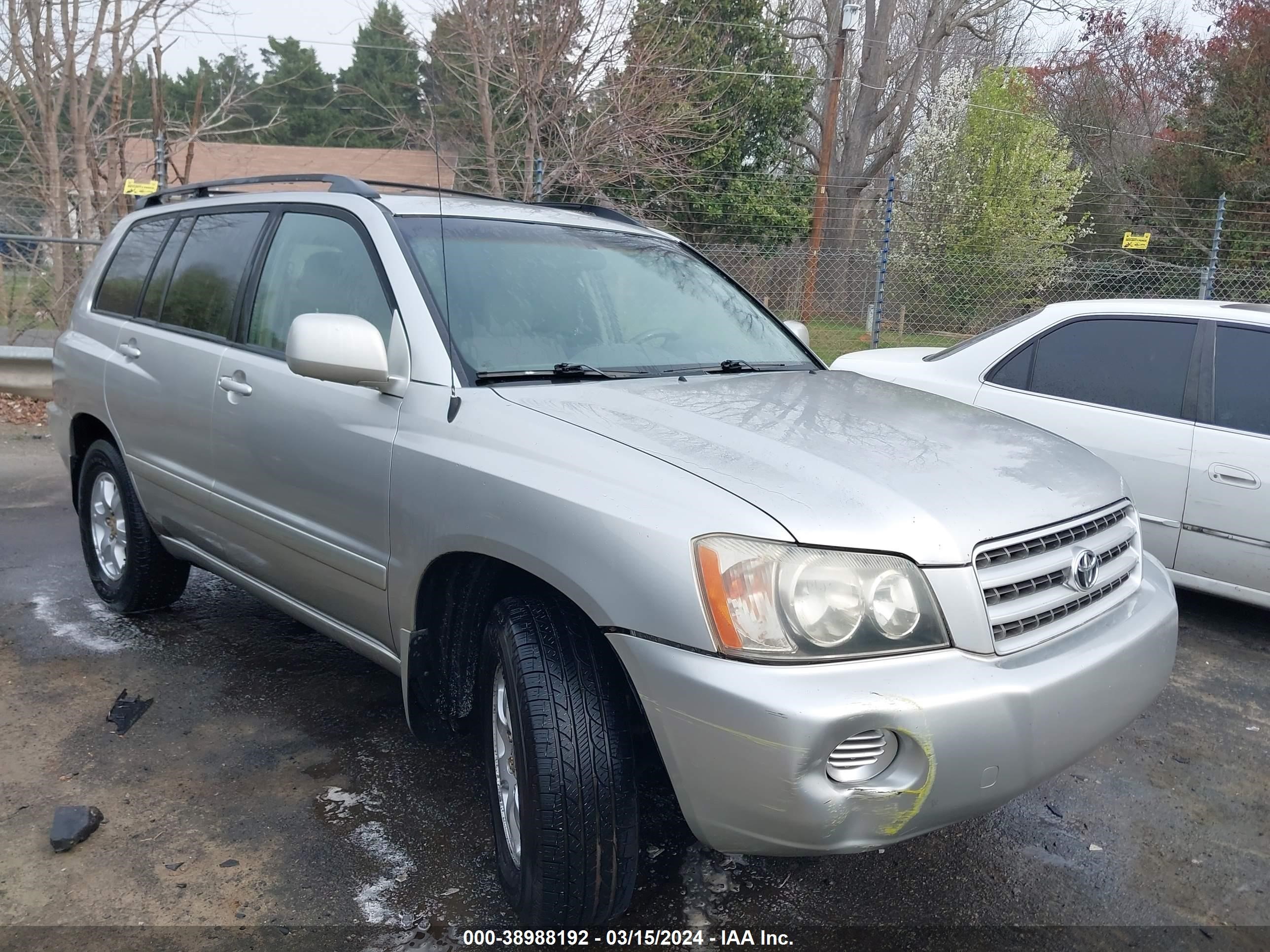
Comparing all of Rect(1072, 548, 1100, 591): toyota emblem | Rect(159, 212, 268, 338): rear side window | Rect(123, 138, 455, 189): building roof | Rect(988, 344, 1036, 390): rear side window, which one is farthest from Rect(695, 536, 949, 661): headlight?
Rect(123, 138, 455, 189): building roof

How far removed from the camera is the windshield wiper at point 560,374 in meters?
2.69

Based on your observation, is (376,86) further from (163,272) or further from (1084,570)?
(1084,570)

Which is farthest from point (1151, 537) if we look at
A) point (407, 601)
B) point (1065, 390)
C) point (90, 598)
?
point (90, 598)

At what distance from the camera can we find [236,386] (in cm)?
332

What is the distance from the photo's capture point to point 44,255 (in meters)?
10.1

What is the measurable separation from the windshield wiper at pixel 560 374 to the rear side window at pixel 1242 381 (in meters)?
3.07

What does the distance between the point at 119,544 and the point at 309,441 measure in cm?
202

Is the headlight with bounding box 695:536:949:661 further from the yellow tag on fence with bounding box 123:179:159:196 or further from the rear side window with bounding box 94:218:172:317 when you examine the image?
the yellow tag on fence with bounding box 123:179:159:196

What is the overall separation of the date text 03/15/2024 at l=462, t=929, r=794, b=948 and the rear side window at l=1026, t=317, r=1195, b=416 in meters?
3.39

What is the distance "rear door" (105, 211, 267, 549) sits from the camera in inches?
140

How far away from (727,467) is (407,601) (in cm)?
100

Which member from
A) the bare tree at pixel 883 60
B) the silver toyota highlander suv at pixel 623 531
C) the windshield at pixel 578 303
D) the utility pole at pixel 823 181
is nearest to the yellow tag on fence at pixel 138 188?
the silver toyota highlander suv at pixel 623 531

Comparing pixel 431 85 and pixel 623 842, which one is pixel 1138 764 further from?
pixel 431 85

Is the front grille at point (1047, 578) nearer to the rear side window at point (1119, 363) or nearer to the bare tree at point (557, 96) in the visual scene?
the rear side window at point (1119, 363)
